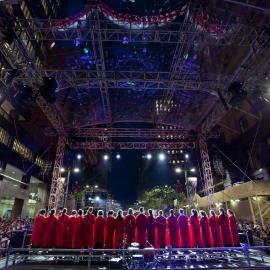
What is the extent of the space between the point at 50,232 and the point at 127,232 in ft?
9.29

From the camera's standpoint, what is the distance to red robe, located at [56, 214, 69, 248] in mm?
7988

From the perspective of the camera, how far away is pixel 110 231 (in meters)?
7.98

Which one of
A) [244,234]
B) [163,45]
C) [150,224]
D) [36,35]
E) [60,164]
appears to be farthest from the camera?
[60,164]

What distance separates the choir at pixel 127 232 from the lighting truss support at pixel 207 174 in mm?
7613

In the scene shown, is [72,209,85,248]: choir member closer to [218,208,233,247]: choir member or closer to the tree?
[218,208,233,247]: choir member

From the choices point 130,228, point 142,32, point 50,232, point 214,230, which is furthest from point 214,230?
point 142,32

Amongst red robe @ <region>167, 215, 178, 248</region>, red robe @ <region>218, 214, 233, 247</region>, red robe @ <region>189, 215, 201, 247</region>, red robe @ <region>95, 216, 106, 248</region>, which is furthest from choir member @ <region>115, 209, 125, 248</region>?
red robe @ <region>218, 214, 233, 247</region>

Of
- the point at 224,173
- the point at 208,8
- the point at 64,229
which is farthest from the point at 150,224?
the point at 224,173

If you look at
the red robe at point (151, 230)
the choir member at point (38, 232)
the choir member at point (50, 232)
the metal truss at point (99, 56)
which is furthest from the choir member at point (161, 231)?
the metal truss at point (99, 56)

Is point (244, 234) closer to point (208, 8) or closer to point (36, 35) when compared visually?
point (208, 8)

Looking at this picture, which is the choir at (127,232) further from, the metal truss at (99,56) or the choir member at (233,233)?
the metal truss at (99,56)

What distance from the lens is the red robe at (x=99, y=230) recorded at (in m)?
7.94

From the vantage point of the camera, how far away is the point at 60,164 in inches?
643

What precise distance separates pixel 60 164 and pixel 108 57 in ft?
27.7
